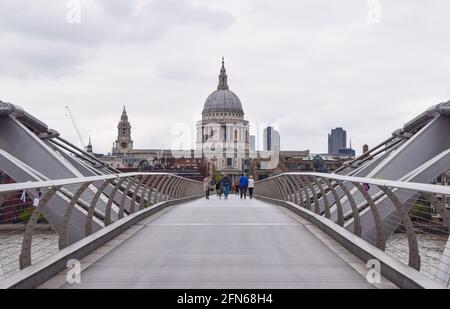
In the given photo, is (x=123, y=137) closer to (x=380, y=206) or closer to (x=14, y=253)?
(x=380, y=206)

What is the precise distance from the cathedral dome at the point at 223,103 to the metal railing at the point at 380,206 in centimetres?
14748

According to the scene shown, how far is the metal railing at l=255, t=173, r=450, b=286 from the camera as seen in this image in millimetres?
6405

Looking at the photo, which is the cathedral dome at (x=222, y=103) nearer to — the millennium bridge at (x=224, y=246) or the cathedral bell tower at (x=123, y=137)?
the cathedral bell tower at (x=123, y=137)

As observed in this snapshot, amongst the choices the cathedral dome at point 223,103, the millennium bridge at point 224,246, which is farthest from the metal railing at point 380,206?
the cathedral dome at point 223,103

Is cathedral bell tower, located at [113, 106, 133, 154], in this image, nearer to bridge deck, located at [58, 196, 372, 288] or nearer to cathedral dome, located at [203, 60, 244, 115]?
cathedral dome, located at [203, 60, 244, 115]

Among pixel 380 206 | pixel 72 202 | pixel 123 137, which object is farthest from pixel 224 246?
pixel 123 137

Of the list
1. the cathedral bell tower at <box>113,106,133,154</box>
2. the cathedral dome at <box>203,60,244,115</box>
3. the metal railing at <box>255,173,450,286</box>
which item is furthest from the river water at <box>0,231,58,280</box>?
the cathedral bell tower at <box>113,106,133,154</box>

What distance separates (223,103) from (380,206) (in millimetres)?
163111

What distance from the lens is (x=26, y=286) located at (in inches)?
237

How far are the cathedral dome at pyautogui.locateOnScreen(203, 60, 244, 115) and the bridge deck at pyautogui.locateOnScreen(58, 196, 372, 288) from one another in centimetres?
16523

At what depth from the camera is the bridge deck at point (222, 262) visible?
6586mm

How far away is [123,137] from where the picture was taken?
192125mm

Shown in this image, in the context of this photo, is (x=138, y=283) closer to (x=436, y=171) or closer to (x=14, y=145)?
(x=436, y=171)
